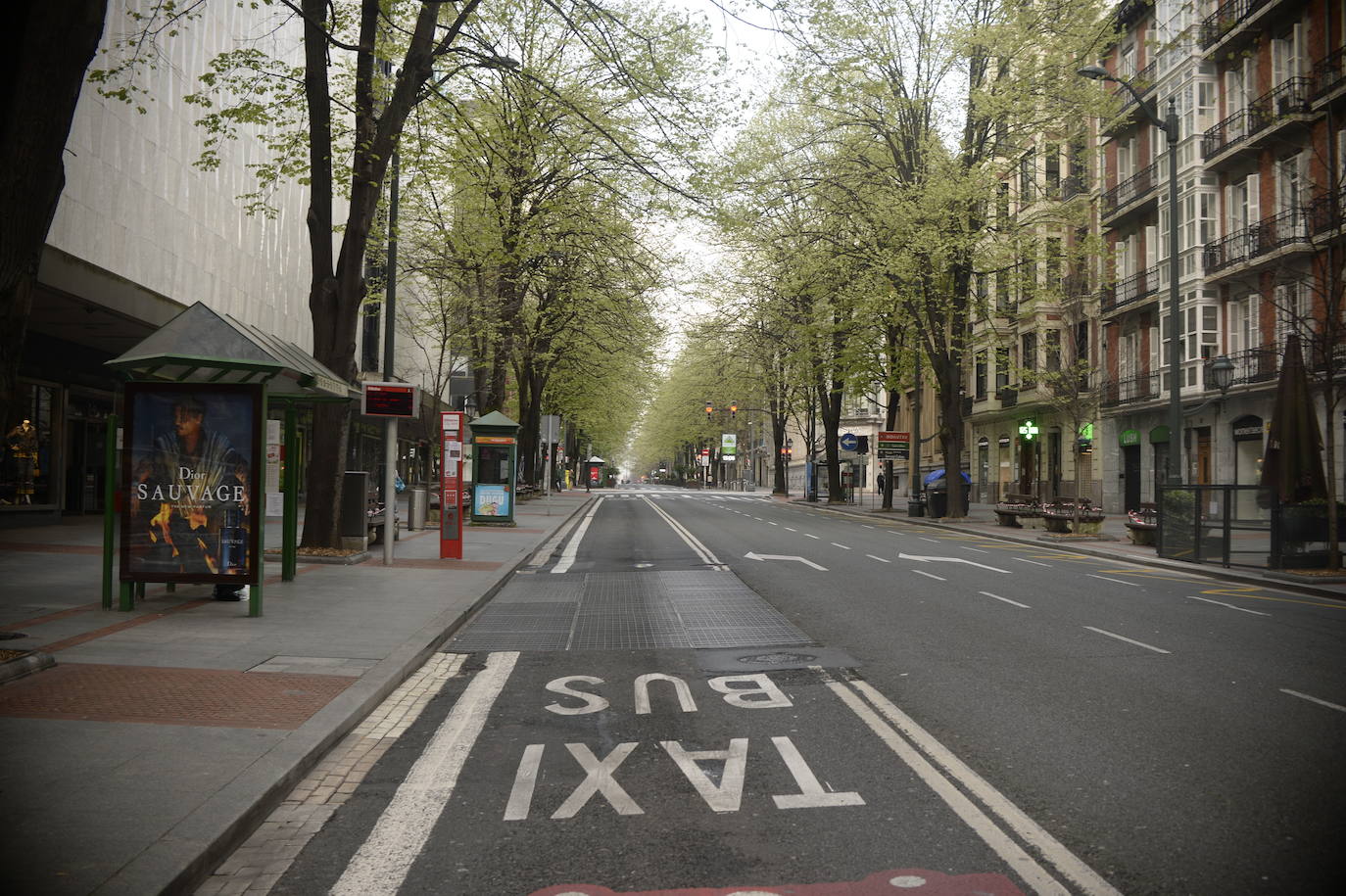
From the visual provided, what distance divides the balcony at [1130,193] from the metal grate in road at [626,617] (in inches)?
1141

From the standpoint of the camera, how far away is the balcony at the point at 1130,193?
35.8m

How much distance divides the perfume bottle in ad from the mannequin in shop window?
14.1 m

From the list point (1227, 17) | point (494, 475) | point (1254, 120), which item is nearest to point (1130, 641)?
point (494, 475)

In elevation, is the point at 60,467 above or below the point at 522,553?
above

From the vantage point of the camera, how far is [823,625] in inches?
400

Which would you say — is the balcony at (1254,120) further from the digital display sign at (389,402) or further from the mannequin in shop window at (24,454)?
the mannequin in shop window at (24,454)

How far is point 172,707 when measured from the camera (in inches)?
235

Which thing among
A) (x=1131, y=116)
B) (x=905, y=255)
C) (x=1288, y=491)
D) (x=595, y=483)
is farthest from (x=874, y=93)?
(x=595, y=483)

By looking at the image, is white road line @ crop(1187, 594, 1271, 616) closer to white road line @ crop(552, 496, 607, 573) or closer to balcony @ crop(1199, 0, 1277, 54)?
white road line @ crop(552, 496, 607, 573)

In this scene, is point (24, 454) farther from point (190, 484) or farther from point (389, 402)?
point (190, 484)

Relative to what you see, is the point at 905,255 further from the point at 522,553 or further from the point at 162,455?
the point at 162,455

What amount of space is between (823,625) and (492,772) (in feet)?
18.3

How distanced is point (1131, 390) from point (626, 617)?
32.0 m

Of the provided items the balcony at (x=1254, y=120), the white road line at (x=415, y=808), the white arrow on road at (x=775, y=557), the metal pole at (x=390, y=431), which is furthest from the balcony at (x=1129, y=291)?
the white road line at (x=415, y=808)
